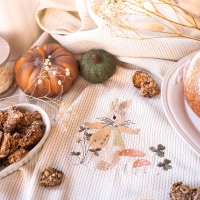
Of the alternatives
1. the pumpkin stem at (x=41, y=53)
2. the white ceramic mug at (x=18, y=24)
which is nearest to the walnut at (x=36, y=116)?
the pumpkin stem at (x=41, y=53)

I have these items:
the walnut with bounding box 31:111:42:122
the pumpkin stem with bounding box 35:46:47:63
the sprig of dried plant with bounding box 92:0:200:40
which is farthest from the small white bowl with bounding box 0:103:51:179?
the sprig of dried plant with bounding box 92:0:200:40

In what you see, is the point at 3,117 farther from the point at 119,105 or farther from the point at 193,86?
the point at 193,86

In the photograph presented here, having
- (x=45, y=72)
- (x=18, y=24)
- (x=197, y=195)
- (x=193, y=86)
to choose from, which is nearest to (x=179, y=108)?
(x=193, y=86)

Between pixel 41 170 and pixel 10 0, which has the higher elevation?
pixel 10 0

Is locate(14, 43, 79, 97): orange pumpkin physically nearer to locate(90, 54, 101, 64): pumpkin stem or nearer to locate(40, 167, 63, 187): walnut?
locate(90, 54, 101, 64): pumpkin stem

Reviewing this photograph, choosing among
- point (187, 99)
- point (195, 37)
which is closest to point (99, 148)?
point (187, 99)

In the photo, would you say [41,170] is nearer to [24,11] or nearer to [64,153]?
[64,153]
